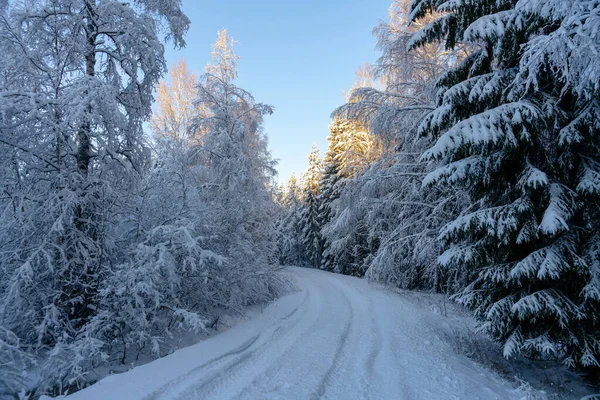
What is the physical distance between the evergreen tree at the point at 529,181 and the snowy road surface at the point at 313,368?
1219 mm

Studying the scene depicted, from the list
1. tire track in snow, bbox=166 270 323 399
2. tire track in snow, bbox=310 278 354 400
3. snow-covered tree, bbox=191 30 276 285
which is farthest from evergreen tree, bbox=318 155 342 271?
tire track in snow, bbox=166 270 323 399

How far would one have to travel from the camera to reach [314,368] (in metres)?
5.09

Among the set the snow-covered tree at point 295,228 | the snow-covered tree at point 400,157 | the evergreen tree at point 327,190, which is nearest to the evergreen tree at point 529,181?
the snow-covered tree at point 400,157

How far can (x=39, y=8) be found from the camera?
17.9 ft

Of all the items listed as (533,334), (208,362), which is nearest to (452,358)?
(533,334)

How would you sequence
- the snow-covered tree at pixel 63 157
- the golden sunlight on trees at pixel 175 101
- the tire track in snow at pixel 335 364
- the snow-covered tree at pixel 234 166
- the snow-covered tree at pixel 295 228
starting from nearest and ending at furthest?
1. the tire track in snow at pixel 335 364
2. the snow-covered tree at pixel 63 157
3. the snow-covered tree at pixel 234 166
4. the golden sunlight on trees at pixel 175 101
5. the snow-covered tree at pixel 295 228

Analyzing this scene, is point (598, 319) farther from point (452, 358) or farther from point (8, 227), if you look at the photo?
point (8, 227)

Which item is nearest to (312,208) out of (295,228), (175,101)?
(295,228)

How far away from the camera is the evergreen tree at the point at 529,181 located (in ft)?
15.3

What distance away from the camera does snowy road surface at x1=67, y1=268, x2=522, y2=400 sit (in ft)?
13.7

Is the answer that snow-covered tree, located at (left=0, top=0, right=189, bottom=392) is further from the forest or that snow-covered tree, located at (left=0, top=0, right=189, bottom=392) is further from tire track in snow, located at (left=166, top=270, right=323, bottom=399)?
tire track in snow, located at (left=166, top=270, right=323, bottom=399)

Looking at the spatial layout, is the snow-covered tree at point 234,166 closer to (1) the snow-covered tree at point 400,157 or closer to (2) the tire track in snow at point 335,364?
(1) the snow-covered tree at point 400,157

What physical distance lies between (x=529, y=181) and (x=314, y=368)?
469cm

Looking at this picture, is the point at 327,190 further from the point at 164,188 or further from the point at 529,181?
the point at 529,181
